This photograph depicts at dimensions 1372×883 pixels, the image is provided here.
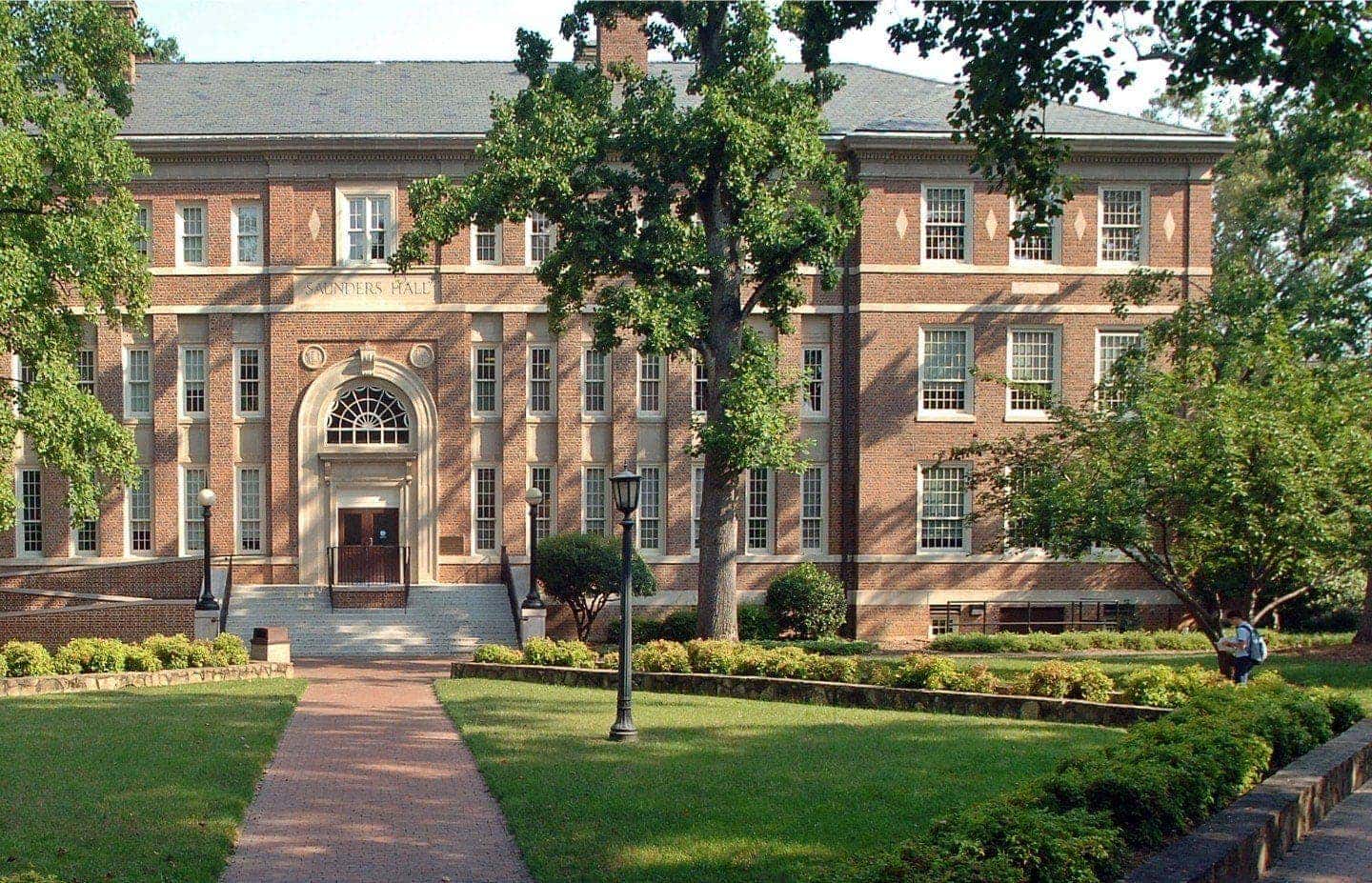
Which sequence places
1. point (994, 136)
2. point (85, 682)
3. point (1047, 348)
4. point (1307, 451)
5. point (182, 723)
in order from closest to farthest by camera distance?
1. point (994, 136)
2. point (182, 723)
3. point (1307, 451)
4. point (85, 682)
5. point (1047, 348)

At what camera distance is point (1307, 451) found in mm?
18328

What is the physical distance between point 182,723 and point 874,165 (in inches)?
826

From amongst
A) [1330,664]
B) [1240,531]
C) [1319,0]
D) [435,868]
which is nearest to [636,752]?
[435,868]

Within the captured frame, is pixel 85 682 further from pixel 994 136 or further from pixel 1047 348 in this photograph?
pixel 1047 348

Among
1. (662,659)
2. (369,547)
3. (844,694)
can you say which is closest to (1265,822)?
(844,694)

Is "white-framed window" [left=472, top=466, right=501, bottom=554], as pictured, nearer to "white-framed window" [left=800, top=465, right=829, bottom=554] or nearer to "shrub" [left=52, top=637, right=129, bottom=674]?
"white-framed window" [left=800, top=465, right=829, bottom=554]

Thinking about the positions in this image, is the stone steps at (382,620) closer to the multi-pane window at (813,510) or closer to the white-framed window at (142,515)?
the white-framed window at (142,515)

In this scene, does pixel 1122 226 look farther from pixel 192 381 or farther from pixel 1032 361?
pixel 192 381

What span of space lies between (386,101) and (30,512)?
12855 mm

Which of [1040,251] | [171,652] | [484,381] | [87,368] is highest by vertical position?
[1040,251]

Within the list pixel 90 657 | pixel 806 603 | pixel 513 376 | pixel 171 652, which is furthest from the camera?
pixel 513 376

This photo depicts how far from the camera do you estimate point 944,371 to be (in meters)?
31.6

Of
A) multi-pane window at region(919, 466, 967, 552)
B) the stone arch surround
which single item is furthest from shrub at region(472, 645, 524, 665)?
multi-pane window at region(919, 466, 967, 552)

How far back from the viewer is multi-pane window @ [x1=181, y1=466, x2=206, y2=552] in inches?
1268
